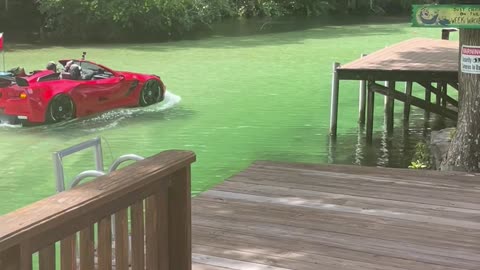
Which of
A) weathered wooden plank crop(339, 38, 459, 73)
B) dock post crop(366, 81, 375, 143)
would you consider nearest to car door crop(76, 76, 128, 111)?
weathered wooden plank crop(339, 38, 459, 73)

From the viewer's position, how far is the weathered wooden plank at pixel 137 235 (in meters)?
2.58

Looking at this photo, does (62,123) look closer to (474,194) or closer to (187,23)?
(474,194)

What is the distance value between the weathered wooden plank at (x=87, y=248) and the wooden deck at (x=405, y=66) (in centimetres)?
743

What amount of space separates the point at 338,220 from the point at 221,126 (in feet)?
23.2

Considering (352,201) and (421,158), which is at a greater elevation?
(352,201)

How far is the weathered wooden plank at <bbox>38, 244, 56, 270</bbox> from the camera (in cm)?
213

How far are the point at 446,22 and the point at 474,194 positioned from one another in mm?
1538

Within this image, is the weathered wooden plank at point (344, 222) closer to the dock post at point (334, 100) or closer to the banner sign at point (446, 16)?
the banner sign at point (446, 16)

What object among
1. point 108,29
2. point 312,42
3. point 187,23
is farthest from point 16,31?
point 312,42

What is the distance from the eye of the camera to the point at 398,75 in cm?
931

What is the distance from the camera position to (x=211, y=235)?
169 inches

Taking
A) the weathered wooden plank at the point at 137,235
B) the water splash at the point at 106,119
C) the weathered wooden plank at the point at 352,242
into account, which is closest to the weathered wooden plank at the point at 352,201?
the weathered wooden plank at the point at 352,242

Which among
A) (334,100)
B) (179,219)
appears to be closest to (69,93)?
(334,100)

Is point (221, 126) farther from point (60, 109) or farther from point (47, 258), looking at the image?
point (47, 258)
